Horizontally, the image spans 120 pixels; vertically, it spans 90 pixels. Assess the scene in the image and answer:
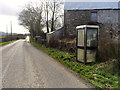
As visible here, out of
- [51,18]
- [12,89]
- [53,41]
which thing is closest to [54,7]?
[51,18]

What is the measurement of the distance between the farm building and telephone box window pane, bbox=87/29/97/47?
12171mm

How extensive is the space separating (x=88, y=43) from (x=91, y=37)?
45 cm

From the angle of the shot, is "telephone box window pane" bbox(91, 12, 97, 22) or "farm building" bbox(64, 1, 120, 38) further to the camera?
"telephone box window pane" bbox(91, 12, 97, 22)

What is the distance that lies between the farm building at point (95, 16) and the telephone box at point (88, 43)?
1222cm

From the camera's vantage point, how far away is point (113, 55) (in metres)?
6.83

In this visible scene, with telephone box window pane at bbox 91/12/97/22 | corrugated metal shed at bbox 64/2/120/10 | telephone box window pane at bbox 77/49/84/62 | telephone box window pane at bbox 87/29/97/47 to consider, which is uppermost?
corrugated metal shed at bbox 64/2/120/10

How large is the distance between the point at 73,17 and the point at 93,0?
192 inches

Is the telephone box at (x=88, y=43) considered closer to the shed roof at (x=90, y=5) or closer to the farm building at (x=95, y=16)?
the farm building at (x=95, y=16)

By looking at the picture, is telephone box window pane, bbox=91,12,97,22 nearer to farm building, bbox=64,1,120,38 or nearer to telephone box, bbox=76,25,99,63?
farm building, bbox=64,1,120,38

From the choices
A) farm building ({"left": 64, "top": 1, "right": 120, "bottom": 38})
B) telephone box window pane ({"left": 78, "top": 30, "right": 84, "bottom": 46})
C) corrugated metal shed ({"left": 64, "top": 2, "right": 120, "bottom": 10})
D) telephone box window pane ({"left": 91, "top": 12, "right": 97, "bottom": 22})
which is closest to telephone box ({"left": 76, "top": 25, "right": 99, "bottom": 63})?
telephone box window pane ({"left": 78, "top": 30, "right": 84, "bottom": 46})

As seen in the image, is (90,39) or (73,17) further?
(73,17)

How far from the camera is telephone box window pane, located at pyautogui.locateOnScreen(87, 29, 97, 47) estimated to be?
314 inches

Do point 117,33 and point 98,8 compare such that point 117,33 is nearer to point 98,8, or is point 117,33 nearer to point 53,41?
point 98,8

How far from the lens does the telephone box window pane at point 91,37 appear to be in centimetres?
798
